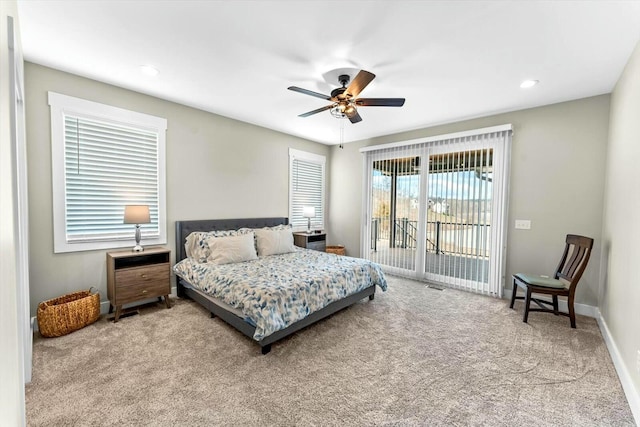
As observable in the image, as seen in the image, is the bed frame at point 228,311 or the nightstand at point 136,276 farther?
the nightstand at point 136,276

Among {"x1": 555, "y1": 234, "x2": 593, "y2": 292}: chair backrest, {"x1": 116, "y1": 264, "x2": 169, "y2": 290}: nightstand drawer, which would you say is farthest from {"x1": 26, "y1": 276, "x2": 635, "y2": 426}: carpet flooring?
{"x1": 555, "y1": 234, "x2": 593, "y2": 292}: chair backrest

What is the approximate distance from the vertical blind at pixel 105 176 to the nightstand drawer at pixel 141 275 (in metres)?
0.52

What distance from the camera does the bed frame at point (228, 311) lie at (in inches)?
98.5

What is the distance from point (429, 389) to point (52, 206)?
406cm

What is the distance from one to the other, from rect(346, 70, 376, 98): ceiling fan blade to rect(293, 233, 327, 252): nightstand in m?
3.06

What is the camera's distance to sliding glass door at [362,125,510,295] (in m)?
4.01

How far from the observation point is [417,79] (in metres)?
2.94

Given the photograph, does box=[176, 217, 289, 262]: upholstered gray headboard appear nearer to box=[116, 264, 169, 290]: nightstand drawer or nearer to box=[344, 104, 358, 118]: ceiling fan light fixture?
box=[116, 264, 169, 290]: nightstand drawer

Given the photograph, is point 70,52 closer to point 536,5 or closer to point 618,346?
point 536,5

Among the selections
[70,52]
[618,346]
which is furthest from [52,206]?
[618,346]

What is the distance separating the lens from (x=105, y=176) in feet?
10.4

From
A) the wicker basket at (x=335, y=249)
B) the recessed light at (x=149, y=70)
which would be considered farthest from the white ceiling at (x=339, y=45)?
the wicker basket at (x=335, y=249)

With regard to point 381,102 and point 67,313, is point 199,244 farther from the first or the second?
point 381,102

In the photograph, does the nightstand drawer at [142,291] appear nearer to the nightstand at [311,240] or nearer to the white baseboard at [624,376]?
the nightstand at [311,240]
